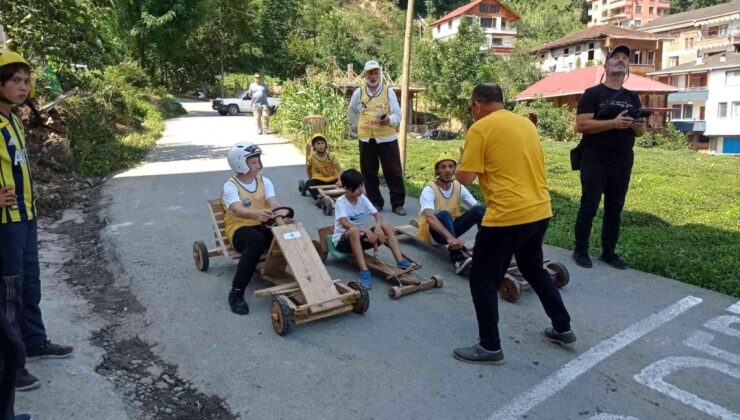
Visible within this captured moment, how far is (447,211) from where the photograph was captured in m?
6.23

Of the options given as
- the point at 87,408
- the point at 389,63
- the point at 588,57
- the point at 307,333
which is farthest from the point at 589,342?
the point at 588,57

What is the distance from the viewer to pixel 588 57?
193ft

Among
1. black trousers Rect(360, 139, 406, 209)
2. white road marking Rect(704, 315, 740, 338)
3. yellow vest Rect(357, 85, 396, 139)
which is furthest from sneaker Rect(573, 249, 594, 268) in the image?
yellow vest Rect(357, 85, 396, 139)

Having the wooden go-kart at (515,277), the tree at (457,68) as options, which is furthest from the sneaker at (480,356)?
the tree at (457,68)

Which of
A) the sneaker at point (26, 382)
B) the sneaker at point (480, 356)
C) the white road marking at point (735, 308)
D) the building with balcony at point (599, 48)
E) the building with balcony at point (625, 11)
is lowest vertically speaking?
the white road marking at point (735, 308)

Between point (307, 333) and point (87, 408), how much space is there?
1.65m

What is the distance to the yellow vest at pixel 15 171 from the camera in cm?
348

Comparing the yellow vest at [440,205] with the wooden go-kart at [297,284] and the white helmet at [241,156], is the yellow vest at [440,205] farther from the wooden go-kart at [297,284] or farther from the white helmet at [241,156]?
the white helmet at [241,156]

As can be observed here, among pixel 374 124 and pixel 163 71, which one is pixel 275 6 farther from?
pixel 374 124

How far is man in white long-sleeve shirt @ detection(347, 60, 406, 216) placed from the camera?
27.0 feet

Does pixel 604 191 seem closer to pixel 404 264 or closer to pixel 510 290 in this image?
pixel 510 290

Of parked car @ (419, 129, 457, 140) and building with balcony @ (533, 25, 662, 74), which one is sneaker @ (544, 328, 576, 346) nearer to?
parked car @ (419, 129, 457, 140)

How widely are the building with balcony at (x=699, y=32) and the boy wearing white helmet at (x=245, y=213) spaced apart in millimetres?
66252

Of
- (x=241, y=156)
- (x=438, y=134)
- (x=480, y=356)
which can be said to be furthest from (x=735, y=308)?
(x=438, y=134)
